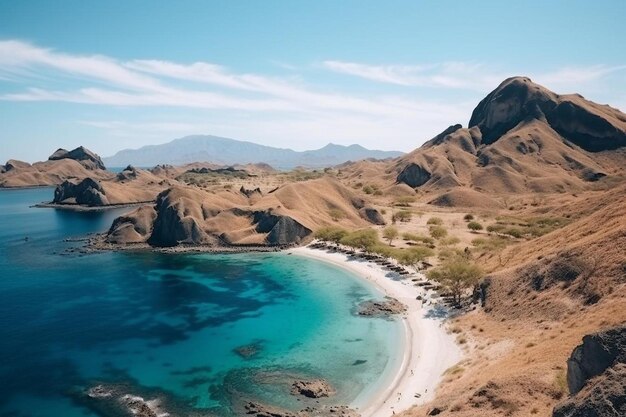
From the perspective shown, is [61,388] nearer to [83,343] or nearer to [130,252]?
[83,343]

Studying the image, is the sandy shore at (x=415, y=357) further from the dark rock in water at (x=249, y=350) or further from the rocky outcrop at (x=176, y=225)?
the rocky outcrop at (x=176, y=225)

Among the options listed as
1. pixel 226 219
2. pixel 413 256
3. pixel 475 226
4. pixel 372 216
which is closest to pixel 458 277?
pixel 413 256

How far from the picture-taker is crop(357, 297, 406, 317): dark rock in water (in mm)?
71188

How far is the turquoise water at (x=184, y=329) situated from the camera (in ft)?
165

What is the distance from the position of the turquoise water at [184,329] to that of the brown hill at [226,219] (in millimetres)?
12051

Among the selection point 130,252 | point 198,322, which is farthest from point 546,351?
point 130,252

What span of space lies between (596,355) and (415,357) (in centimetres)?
3015

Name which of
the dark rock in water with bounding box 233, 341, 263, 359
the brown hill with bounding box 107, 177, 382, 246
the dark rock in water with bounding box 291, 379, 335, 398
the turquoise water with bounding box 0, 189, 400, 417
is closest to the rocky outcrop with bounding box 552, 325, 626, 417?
the turquoise water with bounding box 0, 189, 400, 417

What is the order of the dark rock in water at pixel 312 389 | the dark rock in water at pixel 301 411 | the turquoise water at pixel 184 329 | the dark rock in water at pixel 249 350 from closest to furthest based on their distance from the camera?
the dark rock in water at pixel 301 411
the dark rock in water at pixel 312 389
the turquoise water at pixel 184 329
the dark rock in water at pixel 249 350

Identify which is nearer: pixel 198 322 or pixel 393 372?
pixel 393 372

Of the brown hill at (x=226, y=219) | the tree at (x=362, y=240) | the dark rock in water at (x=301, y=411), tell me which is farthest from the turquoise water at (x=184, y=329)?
the brown hill at (x=226, y=219)

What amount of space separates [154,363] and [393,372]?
98.9 feet

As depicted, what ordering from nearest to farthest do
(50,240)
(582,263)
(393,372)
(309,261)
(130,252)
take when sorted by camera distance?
(393,372), (582,263), (309,261), (130,252), (50,240)

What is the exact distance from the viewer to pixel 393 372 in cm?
5216
